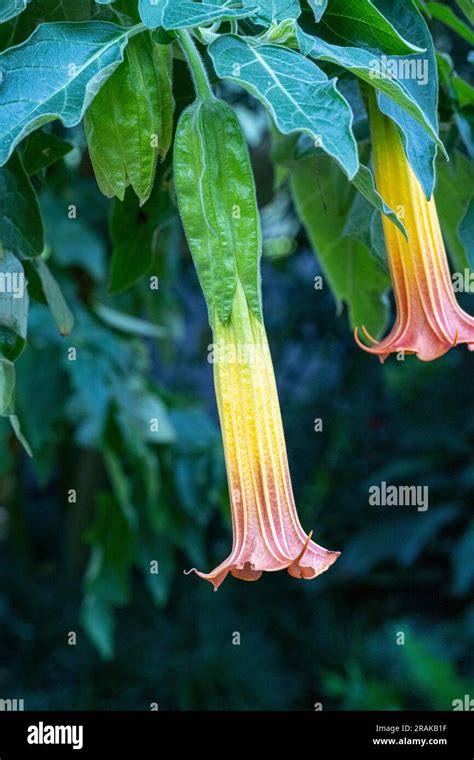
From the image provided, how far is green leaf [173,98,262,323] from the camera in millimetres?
406

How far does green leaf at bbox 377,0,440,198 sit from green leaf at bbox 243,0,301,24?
0.22ft

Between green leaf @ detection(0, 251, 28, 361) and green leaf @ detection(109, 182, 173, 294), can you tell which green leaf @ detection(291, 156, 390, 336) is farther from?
green leaf @ detection(0, 251, 28, 361)

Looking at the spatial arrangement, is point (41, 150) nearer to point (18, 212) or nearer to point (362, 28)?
point (18, 212)

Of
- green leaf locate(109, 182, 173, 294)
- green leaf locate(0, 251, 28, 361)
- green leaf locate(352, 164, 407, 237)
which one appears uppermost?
green leaf locate(109, 182, 173, 294)

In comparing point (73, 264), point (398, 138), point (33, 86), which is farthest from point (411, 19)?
point (73, 264)

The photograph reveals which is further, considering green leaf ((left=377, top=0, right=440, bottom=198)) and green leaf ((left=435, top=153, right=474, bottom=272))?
green leaf ((left=435, top=153, right=474, bottom=272))

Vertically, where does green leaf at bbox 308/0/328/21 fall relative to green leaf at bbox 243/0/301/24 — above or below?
above

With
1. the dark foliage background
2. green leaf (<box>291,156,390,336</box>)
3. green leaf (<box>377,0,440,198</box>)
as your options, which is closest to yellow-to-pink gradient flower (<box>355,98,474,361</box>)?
green leaf (<box>377,0,440,198</box>)

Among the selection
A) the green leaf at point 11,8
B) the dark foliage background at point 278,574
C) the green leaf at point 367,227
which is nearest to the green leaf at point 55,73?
the green leaf at point 11,8

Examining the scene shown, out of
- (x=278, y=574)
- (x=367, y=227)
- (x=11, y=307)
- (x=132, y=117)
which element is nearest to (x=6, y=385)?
(x=11, y=307)

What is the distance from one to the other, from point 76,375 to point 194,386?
1.09 m

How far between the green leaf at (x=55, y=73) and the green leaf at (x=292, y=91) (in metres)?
0.05

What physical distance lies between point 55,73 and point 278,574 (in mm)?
2028

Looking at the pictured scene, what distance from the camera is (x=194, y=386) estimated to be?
2.38 m
